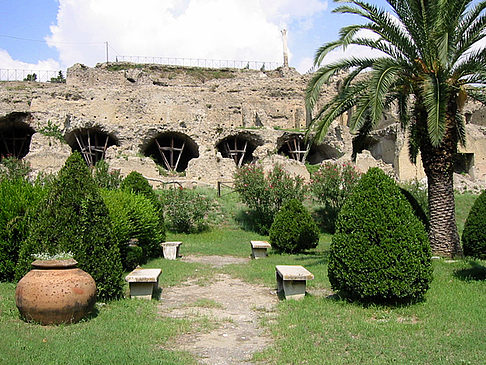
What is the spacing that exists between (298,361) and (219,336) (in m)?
1.35

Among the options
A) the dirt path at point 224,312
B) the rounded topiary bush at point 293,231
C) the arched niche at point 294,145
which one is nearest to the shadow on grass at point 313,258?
the rounded topiary bush at point 293,231

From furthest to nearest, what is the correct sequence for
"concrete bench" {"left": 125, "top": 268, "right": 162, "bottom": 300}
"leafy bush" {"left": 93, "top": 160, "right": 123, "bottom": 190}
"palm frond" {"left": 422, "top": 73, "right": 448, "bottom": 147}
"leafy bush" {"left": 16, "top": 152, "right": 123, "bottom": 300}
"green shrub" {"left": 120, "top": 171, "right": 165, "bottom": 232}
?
"leafy bush" {"left": 93, "top": 160, "right": 123, "bottom": 190} → "green shrub" {"left": 120, "top": 171, "right": 165, "bottom": 232} → "palm frond" {"left": 422, "top": 73, "right": 448, "bottom": 147} → "concrete bench" {"left": 125, "top": 268, "right": 162, "bottom": 300} → "leafy bush" {"left": 16, "top": 152, "right": 123, "bottom": 300}

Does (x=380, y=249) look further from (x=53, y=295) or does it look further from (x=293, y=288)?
(x=53, y=295)

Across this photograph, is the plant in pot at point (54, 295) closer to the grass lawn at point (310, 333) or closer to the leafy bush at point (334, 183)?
the grass lawn at point (310, 333)

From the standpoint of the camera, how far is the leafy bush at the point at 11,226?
7.82 m

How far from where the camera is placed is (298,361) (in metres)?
4.56

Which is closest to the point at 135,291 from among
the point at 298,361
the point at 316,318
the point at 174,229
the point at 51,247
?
the point at 51,247

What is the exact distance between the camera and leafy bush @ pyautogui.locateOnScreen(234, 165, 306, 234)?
18.0 meters

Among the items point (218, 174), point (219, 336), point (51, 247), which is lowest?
point (219, 336)

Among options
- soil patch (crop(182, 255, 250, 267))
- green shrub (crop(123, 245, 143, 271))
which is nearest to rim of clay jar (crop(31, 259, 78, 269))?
green shrub (crop(123, 245, 143, 271))

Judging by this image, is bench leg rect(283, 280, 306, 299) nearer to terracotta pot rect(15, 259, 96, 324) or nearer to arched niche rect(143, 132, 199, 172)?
terracotta pot rect(15, 259, 96, 324)

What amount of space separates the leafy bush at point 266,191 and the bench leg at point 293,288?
410 inches

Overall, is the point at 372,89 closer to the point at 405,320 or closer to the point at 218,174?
the point at 405,320

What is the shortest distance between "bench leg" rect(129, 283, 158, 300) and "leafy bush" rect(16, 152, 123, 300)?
0.98ft
